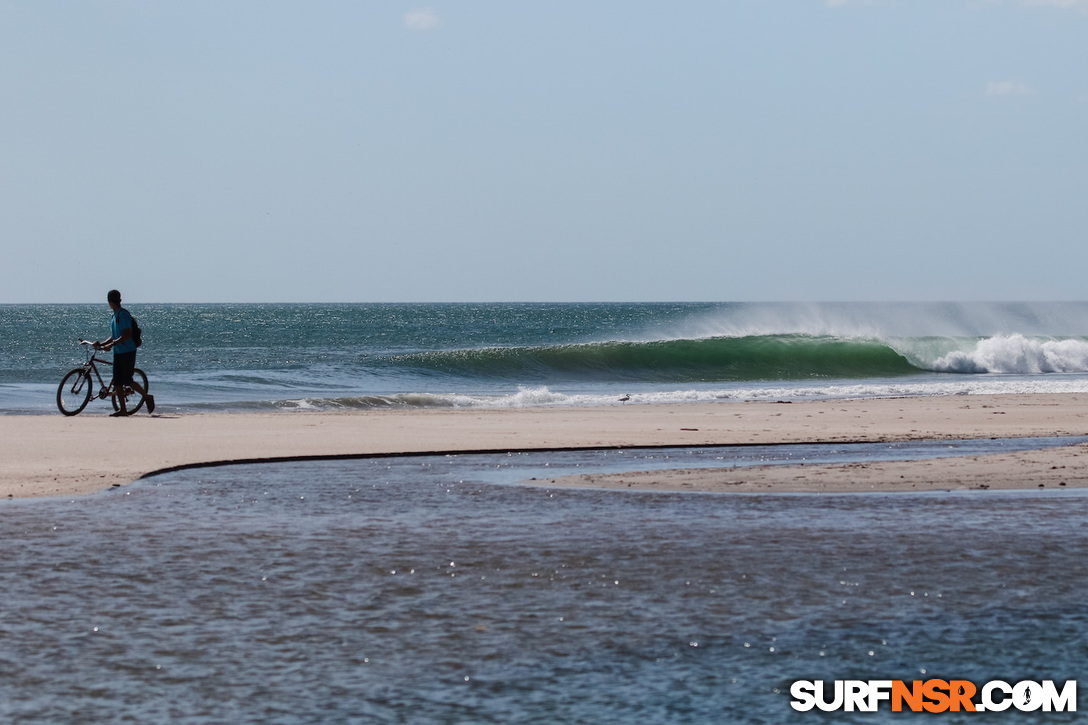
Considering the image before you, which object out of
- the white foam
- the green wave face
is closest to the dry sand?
the green wave face

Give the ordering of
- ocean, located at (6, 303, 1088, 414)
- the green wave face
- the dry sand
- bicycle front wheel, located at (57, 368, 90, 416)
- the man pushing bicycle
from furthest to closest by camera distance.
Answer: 1. the green wave face
2. ocean, located at (6, 303, 1088, 414)
3. bicycle front wheel, located at (57, 368, 90, 416)
4. the man pushing bicycle
5. the dry sand

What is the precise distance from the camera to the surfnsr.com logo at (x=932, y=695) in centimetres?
457

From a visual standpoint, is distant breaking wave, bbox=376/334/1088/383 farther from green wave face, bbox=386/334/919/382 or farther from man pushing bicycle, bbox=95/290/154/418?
man pushing bicycle, bbox=95/290/154/418

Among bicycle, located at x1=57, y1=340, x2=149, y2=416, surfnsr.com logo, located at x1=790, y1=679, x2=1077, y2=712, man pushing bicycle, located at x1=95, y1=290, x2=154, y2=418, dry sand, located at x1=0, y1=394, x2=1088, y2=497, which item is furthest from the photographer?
bicycle, located at x1=57, y1=340, x2=149, y2=416

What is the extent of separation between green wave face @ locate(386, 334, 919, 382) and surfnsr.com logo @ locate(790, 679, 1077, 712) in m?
36.2

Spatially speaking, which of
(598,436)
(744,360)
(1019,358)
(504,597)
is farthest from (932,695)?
(1019,358)

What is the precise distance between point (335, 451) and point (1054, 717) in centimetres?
1004

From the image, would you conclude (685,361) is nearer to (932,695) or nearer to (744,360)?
(744,360)

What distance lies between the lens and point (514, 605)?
6047mm

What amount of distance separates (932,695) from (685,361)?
40.3m

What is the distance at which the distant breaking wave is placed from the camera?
42.7m

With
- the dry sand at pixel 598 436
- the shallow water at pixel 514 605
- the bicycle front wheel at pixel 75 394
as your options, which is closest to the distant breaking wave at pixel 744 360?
the dry sand at pixel 598 436

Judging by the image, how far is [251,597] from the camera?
244 inches

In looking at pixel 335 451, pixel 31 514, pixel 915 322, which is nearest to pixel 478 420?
pixel 335 451
